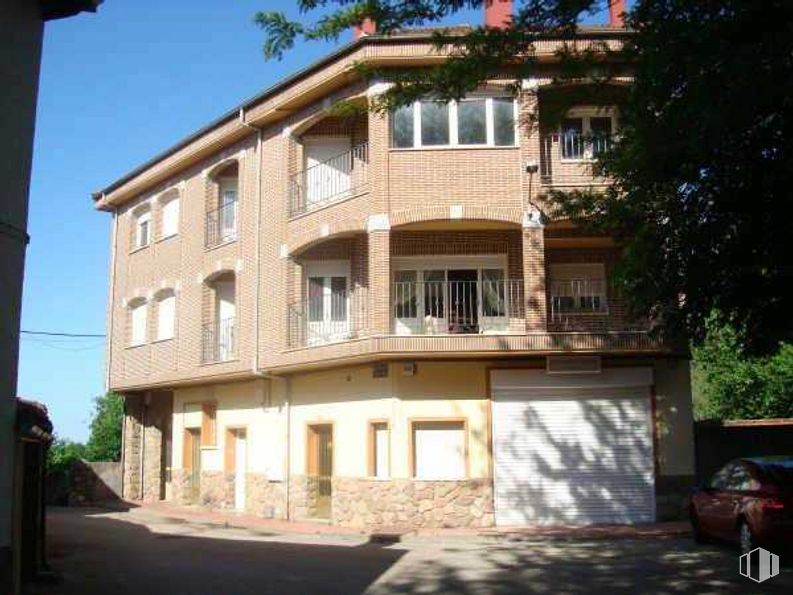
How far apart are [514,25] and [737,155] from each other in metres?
3.20

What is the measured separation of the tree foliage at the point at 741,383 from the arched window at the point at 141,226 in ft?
57.5

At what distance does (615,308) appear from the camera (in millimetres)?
19891

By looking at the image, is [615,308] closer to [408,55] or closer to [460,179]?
[460,179]

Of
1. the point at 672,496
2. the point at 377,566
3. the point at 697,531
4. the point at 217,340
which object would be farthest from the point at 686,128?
the point at 217,340

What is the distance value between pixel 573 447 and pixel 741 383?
47.5ft

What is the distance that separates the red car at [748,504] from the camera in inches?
496

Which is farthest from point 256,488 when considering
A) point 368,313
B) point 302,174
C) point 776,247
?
point 776,247

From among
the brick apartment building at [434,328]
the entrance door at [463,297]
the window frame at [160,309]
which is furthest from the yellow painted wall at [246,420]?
the entrance door at [463,297]

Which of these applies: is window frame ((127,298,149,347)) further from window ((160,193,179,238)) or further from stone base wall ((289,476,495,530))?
stone base wall ((289,476,495,530))

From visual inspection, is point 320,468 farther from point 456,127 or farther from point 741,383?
point 741,383

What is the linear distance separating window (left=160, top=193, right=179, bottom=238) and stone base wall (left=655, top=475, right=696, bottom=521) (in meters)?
15.1

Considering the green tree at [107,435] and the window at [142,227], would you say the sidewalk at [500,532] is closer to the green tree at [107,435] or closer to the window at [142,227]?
the window at [142,227]

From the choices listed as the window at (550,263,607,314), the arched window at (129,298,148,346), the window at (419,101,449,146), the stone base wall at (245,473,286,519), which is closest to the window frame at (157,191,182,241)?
the arched window at (129,298,148,346)

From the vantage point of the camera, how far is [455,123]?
19.5 metres
